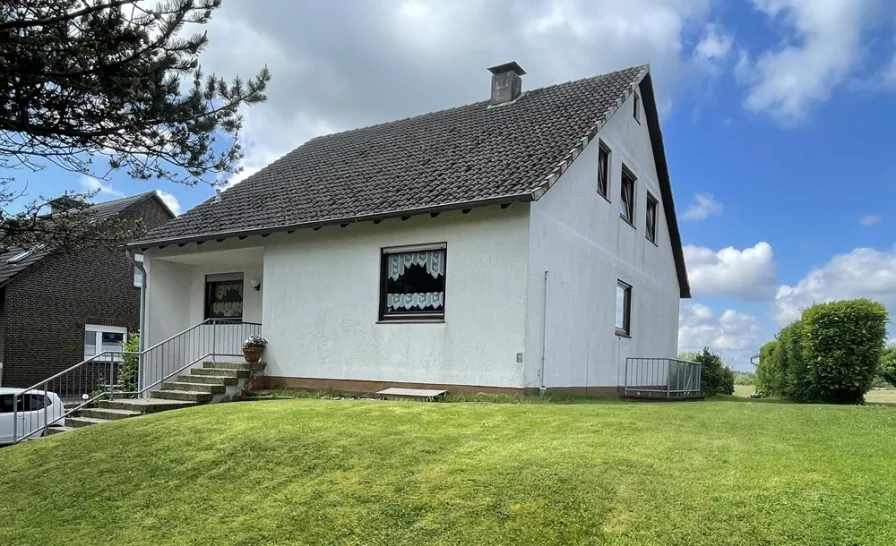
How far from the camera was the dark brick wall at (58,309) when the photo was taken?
2439cm

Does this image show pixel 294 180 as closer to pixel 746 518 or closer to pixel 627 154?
pixel 627 154

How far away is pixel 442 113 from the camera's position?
58.0 ft

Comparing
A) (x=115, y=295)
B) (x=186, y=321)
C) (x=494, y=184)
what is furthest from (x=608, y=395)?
(x=115, y=295)

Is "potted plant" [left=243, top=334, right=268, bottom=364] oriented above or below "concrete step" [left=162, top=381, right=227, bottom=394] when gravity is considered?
above

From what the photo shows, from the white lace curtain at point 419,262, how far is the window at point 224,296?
5999mm

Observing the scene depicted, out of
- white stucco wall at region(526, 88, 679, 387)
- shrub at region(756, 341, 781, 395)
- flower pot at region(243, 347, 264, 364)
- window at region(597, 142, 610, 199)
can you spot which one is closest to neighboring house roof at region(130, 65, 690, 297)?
white stucco wall at region(526, 88, 679, 387)

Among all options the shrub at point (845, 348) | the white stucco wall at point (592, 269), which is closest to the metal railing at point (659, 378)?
the white stucco wall at point (592, 269)

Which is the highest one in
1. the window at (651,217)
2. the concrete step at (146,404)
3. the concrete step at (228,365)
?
the window at (651,217)

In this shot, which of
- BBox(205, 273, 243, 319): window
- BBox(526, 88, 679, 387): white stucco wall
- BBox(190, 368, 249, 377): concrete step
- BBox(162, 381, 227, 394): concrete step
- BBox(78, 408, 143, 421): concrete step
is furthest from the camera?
BBox(205, 273, 243, 319): window

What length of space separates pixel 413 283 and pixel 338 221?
6.32 feet

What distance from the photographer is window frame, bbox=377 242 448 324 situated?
39.1 ft

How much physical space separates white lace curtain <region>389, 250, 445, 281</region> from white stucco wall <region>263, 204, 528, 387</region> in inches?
9.5

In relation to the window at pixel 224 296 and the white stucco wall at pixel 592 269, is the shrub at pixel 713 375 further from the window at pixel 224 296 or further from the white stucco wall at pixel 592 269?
the window at pixel 224 296

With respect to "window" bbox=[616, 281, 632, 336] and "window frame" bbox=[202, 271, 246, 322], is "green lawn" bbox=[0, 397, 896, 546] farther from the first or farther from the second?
"window frame" bbox=[202, 271, 246, 322]
